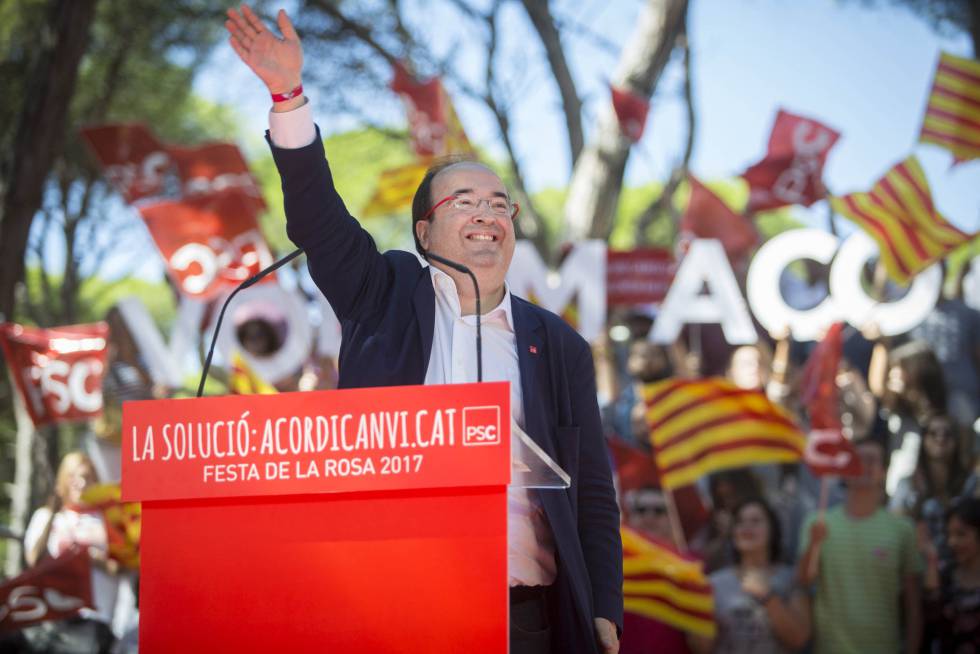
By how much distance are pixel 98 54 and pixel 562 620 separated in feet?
49.2

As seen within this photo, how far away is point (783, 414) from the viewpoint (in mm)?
7230

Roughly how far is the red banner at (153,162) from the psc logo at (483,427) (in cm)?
832

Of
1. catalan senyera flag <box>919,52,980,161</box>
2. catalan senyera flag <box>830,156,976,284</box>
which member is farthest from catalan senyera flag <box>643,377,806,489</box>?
catalan senyera flag <box>919,52,980,161</box>

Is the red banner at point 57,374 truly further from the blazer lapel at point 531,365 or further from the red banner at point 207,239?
the blazer lapel at point 531,365

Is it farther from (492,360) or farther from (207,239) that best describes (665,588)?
(207,239)

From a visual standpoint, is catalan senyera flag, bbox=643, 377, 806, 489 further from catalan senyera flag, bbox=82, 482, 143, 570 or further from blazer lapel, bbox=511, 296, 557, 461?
blazer lapel, bbox=511, 296, 557, 461

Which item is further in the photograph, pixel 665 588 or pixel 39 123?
pixel 39 123

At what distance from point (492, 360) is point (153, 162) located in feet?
27.8

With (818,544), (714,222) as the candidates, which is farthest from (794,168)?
(818,544)

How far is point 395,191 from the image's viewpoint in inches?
396

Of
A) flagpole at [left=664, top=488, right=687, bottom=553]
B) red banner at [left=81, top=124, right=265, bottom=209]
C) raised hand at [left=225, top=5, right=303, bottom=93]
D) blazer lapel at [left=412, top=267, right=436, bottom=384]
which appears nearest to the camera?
raised hand at [left=225, top=5, right=303, bottom=93]

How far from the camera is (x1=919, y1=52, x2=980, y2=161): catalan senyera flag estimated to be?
8.76 metres

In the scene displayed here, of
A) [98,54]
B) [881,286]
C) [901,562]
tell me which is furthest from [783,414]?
[98,54]

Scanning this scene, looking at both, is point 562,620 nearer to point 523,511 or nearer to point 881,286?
point 523,511
